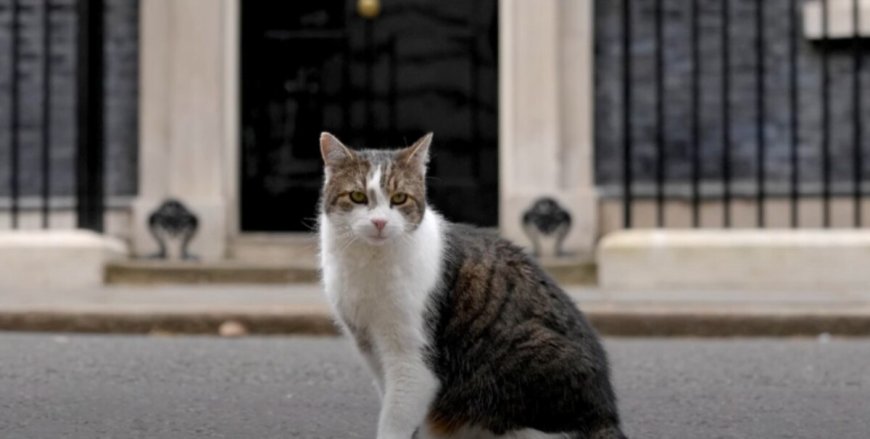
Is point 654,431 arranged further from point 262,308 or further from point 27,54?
point 27,54

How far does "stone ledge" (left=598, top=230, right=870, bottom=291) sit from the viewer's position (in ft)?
33.7

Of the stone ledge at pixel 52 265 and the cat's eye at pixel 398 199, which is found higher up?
the cat's eye at pixel 398 199

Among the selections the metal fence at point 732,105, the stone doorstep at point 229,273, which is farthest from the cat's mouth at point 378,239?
the metal fence at point 732,105

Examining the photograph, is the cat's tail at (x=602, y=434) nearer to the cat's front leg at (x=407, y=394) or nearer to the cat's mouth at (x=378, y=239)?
the cat's front leg at (x=407, y=394)

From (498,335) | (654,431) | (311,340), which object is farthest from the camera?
(311,340)

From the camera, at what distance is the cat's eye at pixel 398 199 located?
4.63m

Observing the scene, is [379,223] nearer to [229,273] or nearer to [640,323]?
[640,323]

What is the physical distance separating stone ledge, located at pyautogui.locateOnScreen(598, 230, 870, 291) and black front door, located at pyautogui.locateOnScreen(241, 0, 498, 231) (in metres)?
1.13

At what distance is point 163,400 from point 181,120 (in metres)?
5.10

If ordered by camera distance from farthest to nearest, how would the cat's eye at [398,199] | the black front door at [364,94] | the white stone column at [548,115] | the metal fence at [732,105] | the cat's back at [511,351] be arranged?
the black front door at [364,94] → the white stone column at [548,115] → the metal fence at [732,105] → the cat's eye at [398,199] → the cat's back at [511,351]

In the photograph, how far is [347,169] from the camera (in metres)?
4.70

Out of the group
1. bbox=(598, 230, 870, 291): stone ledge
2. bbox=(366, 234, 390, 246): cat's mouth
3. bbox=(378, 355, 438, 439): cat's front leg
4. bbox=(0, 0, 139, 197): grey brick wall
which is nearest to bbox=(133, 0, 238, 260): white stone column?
bbox=(0, 0, 139, 197): grey brick wall

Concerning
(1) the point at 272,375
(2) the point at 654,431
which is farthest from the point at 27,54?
(2) the point at 654,431

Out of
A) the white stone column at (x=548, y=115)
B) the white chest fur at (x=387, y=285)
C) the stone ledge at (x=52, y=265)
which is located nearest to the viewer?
the white chest fur at (x=387, y=285)
